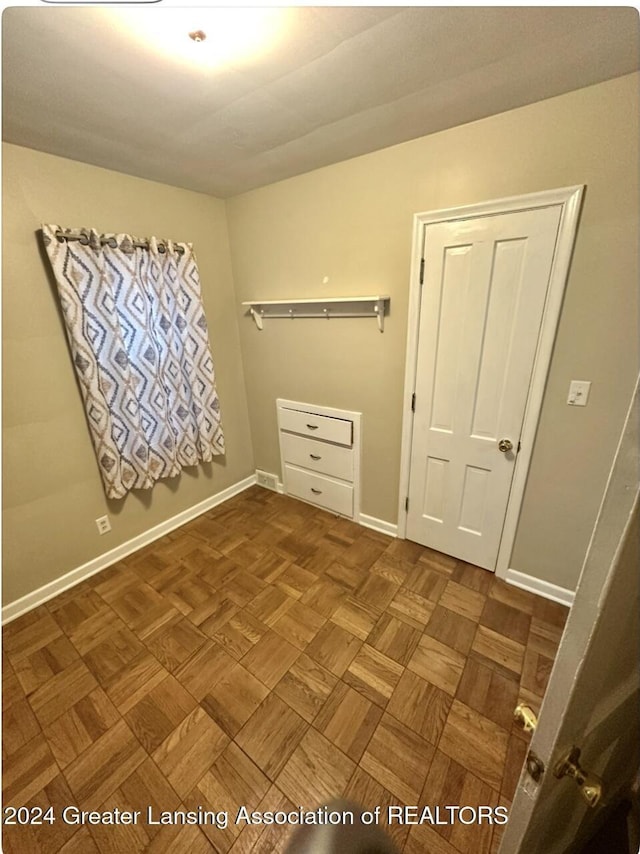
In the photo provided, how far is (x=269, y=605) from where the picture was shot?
1.85 metres

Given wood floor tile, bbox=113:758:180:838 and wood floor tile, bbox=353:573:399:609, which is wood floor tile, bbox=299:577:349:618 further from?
wood floor tile, bbox=113:758:180:838

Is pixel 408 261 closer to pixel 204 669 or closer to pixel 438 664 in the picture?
pixel 438 664

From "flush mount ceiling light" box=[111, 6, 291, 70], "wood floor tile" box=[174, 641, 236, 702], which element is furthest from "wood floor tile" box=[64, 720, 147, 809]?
"flush mount ceiling light" box=[111, 6, 291, 70]

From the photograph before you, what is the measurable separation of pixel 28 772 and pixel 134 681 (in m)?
0.38

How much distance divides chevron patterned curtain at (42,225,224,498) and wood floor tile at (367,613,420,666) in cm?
174

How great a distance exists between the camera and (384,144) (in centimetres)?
172

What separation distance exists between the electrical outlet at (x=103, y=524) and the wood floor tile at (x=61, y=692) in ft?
2.63

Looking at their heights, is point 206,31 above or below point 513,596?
above

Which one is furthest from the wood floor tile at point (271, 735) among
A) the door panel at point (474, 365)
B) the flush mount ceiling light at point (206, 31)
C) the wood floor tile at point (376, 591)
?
the flush mount ceiling light at point (206, 31)

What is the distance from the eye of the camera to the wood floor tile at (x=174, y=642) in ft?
5.19

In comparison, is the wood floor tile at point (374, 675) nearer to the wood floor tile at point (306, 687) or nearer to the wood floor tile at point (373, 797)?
the wood floor tile at point (306, 687)

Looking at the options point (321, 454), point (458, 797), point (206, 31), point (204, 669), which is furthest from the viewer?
point (321, 454)

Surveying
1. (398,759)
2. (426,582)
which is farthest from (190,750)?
(426,582)

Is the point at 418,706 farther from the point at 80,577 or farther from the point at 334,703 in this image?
the point at 80,577
